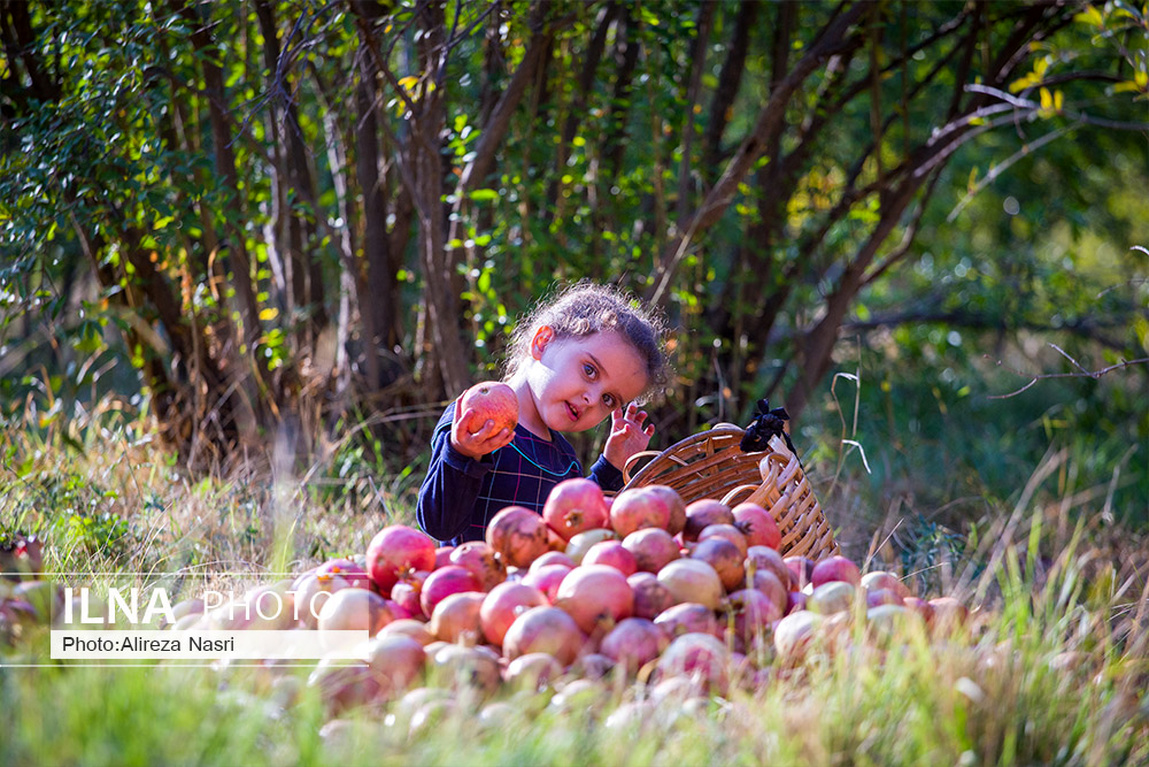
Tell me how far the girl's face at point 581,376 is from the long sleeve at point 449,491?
0.30 meters

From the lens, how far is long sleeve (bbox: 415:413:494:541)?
232 cm

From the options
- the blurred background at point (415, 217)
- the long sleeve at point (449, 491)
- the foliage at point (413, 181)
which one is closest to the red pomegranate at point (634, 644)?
the long sleeve at point (449, 491)

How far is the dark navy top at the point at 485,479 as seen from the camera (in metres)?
2.33

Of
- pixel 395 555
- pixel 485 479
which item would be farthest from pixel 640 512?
pixel 485 479

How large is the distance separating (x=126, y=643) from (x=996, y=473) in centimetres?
396

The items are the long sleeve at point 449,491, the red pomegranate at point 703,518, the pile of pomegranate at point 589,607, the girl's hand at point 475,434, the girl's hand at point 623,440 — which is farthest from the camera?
the girl's hand at point 623,440

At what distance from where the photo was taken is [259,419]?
3.91 meters

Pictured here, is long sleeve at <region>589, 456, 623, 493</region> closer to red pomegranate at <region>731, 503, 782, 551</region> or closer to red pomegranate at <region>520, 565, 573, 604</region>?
red pomegranate at <region>731, 503, 782, 551</region>

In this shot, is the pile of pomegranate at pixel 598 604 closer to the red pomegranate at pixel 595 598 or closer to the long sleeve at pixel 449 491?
the red pomegranate at pixel 595 598

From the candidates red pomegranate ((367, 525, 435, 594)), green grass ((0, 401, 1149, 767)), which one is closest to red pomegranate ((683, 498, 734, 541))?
green grass ((0, 401, 1149, 767))

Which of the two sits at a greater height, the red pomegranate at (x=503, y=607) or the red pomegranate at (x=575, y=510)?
the red pomegranate at (x=575, y=510)

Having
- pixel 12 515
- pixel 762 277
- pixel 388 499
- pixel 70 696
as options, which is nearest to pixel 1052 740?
pixel 70 696

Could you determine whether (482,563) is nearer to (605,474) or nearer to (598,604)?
(598,604)

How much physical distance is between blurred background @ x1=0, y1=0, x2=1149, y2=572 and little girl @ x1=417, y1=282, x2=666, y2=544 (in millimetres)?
520
